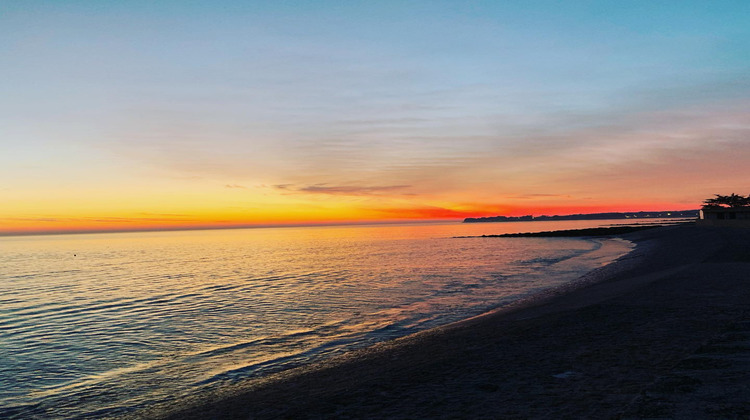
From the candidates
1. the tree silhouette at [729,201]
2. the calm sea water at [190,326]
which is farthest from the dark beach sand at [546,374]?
the tree silhouette at [729,201]

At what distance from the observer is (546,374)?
922cm

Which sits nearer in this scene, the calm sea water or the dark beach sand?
the dark beach sand

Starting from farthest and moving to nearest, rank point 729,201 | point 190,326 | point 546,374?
point 729,201, point 190,326, point 546,374

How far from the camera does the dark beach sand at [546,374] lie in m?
7.21

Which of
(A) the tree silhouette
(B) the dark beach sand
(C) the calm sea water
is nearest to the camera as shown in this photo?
(B) the dark beach sand

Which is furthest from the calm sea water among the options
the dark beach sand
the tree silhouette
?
the tree silhouette

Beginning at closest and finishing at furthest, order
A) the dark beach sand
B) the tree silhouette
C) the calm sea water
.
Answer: the dark beach sand
the calm sea water
the tree silhouette

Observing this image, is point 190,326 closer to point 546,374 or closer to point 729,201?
point 546,374

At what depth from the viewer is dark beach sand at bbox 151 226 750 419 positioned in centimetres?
721

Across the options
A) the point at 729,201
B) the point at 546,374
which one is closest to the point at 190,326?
the point at 546,374

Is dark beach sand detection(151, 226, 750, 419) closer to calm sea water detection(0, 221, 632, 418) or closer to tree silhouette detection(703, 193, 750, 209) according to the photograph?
calm sea water detection(0, 221, 632, 418)

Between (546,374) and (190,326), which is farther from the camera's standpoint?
(190,326)

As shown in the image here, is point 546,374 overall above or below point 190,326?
above

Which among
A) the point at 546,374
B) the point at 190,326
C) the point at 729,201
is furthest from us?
the point at 729,201
